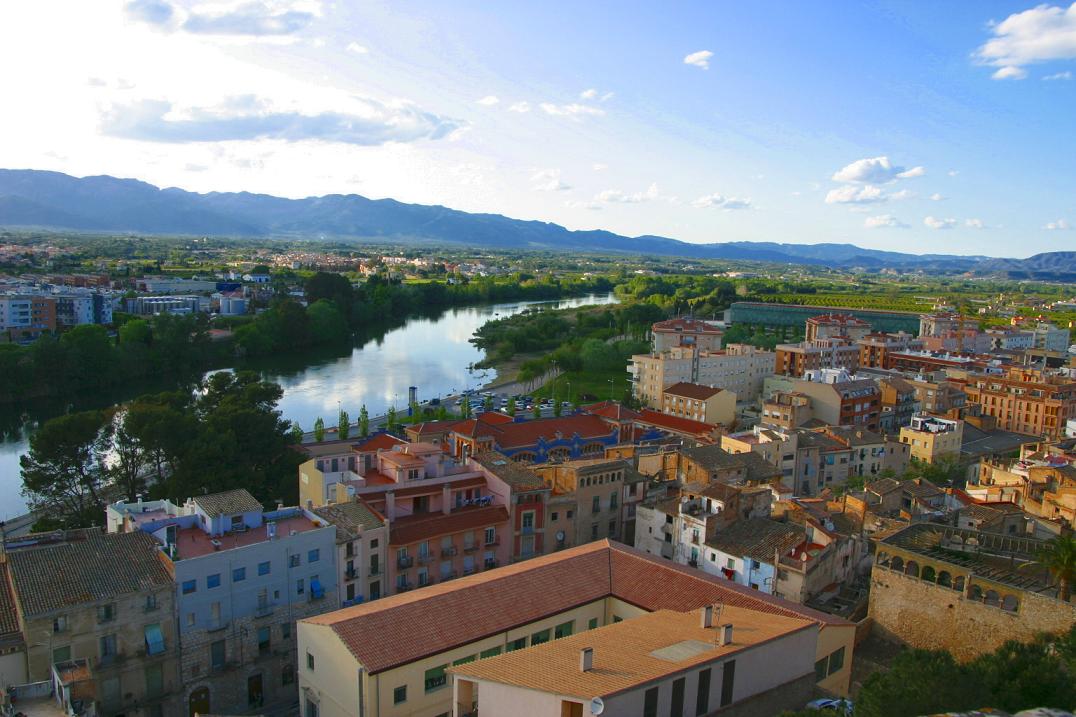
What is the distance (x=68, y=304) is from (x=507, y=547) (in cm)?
3600

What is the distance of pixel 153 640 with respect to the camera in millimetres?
9133

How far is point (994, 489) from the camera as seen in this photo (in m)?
14.1

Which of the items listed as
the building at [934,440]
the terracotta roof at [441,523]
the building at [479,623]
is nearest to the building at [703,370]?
the building at [934,440]

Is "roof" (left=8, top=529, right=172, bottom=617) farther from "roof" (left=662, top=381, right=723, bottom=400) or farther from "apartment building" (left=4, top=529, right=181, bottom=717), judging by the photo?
"roof" (left=662, top=381, right=723, bottom=400)

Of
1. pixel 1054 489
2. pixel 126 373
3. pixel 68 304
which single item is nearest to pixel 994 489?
pixel 1054 489

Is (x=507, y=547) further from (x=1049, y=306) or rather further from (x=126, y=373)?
(x=1049, y=306)

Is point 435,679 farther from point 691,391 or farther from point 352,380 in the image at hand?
point 352,380

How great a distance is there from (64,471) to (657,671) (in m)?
12.7

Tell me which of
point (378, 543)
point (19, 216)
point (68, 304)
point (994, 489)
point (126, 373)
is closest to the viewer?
point (378, 543)

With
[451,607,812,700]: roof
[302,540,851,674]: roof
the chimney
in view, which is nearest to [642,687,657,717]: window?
[451,607,812,700]: roof

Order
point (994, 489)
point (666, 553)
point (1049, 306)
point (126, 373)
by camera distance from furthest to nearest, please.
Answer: point (1049, 306) → point (126, 373) → point (994, 489) → point (666, 553)

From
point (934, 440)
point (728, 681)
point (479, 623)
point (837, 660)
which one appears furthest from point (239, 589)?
point (934, 440)

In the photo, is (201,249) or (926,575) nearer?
(926,575)

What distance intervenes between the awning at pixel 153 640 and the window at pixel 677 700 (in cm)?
599
